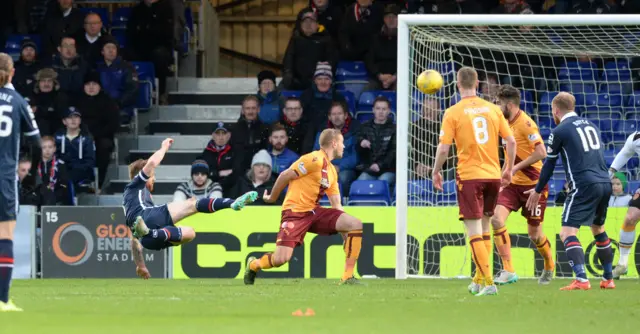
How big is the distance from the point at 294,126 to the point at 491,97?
9.70ft

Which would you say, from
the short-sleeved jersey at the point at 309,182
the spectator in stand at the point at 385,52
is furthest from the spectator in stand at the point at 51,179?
the short-sleeved jersey at the point at 309,182

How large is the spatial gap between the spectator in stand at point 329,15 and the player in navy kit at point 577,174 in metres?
8.60

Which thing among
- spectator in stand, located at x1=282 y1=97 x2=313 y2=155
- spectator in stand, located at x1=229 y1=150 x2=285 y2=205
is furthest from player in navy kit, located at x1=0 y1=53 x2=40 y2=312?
spectator in stand, located at x1=282 y1=97 x2=313 y2=155

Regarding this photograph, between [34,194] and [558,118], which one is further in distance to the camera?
[34,194]

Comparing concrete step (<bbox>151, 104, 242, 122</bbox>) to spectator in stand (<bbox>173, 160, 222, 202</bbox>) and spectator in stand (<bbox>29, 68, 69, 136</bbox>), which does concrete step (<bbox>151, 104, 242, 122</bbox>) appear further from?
spectator in stand (<bbox>173, 160, 222, 202</bbox>)

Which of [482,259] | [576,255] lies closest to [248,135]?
[576,255]

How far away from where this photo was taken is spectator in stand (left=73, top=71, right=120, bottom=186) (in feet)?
58.2

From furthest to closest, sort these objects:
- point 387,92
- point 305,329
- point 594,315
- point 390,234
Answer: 1. point 387,92
2. point 390,234
3. point 594,315
4. point 305,329

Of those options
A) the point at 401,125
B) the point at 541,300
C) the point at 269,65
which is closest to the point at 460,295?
the point at 541,300

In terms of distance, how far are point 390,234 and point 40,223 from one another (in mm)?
4628

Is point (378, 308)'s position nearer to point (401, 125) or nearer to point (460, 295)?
point (460, 295)

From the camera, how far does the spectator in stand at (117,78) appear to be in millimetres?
18500

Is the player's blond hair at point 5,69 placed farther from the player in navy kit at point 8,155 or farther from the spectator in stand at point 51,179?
the spectator in stand at point 51,179

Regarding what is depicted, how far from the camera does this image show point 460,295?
983 centimetres
